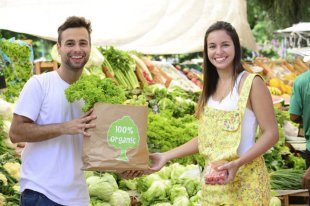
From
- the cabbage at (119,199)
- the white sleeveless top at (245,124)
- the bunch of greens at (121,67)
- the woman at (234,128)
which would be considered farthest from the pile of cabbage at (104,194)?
the bunch of greens at (121,67)

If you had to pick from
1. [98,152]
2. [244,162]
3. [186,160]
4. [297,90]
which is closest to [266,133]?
[244,162]

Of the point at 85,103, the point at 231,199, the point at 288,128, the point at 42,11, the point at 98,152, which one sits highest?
the point at 42,11

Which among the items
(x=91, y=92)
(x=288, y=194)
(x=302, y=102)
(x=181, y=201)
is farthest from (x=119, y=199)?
(x=91, y=92)

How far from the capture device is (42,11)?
7.87 metres

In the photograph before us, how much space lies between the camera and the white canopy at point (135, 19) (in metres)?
7.71

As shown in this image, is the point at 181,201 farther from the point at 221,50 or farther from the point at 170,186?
the point at 221,50

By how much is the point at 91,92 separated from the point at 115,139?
26 cm

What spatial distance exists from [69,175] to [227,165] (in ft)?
2.64

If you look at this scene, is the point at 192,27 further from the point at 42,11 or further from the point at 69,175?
the point at 69,175

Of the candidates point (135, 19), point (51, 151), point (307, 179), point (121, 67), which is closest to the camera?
point (51, 151)

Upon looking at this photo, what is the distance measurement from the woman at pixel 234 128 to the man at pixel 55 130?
2.22 ft

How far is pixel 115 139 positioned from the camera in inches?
135

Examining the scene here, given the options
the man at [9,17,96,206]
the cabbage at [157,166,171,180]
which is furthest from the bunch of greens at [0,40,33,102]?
the man at [9,17,96,206]

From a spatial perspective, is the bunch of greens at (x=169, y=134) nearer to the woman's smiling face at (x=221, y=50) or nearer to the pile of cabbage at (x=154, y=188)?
the pile of cabbage at (x=154, y=188)
